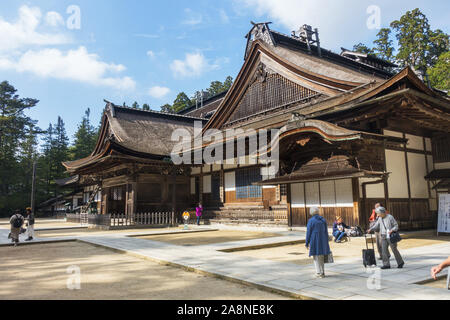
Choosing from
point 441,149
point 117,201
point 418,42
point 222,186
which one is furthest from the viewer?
point 418,42

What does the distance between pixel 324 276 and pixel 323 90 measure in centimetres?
1167

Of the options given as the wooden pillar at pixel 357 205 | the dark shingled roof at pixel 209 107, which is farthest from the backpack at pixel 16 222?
the dark shingled roof at pixel 209 107

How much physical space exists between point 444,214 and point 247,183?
9336mm

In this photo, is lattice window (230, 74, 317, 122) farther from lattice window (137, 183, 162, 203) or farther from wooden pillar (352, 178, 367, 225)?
lattice window (137, 183, 162, 203)

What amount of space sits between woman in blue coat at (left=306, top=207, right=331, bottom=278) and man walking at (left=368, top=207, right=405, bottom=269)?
63.6 inches

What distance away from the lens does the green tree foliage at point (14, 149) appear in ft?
137

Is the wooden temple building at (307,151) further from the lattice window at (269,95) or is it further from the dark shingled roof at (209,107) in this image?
the dark shingled roof at (209,107)

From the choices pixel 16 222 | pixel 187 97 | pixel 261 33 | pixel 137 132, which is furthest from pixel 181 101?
pixel 16 222

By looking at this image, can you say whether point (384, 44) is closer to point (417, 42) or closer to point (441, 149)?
point (417, 42)

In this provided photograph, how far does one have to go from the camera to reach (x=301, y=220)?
1454 cm

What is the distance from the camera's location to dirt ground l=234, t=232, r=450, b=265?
27.4ft

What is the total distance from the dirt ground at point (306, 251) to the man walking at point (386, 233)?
1502mm

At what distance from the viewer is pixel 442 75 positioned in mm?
29531

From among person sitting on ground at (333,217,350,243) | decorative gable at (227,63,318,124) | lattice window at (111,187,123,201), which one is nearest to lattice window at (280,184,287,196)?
decorative gable at (227,63,318,124)
